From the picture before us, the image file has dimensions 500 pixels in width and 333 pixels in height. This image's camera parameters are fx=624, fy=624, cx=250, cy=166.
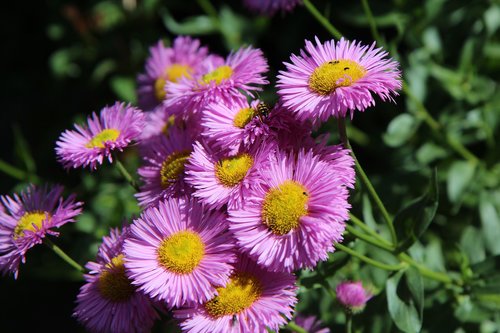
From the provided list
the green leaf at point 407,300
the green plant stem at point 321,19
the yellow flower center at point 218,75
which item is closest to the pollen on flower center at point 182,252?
the yellow flower center at point 218,75

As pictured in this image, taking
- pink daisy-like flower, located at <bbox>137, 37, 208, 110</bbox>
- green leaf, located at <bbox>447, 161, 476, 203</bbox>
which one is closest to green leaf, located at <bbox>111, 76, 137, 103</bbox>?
pink daisy-like flower, located at <bbox>137, 37, 208, 110</bbox>

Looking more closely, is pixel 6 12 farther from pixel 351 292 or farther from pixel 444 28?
pixel 351 292

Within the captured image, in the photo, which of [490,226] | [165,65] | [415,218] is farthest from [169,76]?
[490,226]

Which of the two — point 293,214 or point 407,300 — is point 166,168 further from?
point 407,300

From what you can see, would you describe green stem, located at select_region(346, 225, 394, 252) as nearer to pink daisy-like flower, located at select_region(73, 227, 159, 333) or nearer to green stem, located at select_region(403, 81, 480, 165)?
pink daisy-like flower, located at select_region(73, 227, 159, 333)

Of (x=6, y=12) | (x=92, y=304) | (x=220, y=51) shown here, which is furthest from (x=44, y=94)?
(x=92, y=304)

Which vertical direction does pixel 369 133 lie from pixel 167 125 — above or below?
below
